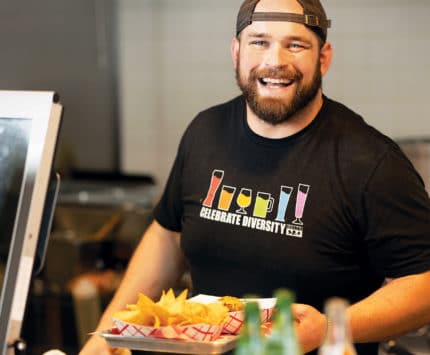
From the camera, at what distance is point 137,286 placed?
2104mm

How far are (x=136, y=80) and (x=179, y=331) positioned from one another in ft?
8.97

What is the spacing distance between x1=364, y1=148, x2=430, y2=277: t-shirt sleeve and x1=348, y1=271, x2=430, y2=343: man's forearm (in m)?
0.03

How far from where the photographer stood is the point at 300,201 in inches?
76.3

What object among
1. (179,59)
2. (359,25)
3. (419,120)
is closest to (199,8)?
(179,59)

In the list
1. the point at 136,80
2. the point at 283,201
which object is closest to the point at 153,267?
the point at 283,201

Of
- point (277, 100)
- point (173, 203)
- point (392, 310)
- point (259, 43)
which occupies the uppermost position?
point (259, 43)

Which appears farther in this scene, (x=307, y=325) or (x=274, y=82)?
(x=274, y=82)

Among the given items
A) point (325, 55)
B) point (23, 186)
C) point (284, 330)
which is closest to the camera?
point (284, 330)

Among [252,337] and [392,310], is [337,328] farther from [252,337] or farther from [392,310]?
[392,310]

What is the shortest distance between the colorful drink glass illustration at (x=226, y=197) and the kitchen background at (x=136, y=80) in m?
1.56

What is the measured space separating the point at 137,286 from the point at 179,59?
211 centimetres

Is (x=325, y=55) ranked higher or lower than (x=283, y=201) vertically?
higher

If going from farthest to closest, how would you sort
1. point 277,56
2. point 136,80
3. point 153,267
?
point 136,80 → point 153,267 → point 277,56

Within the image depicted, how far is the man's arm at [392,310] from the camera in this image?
5.82ft
